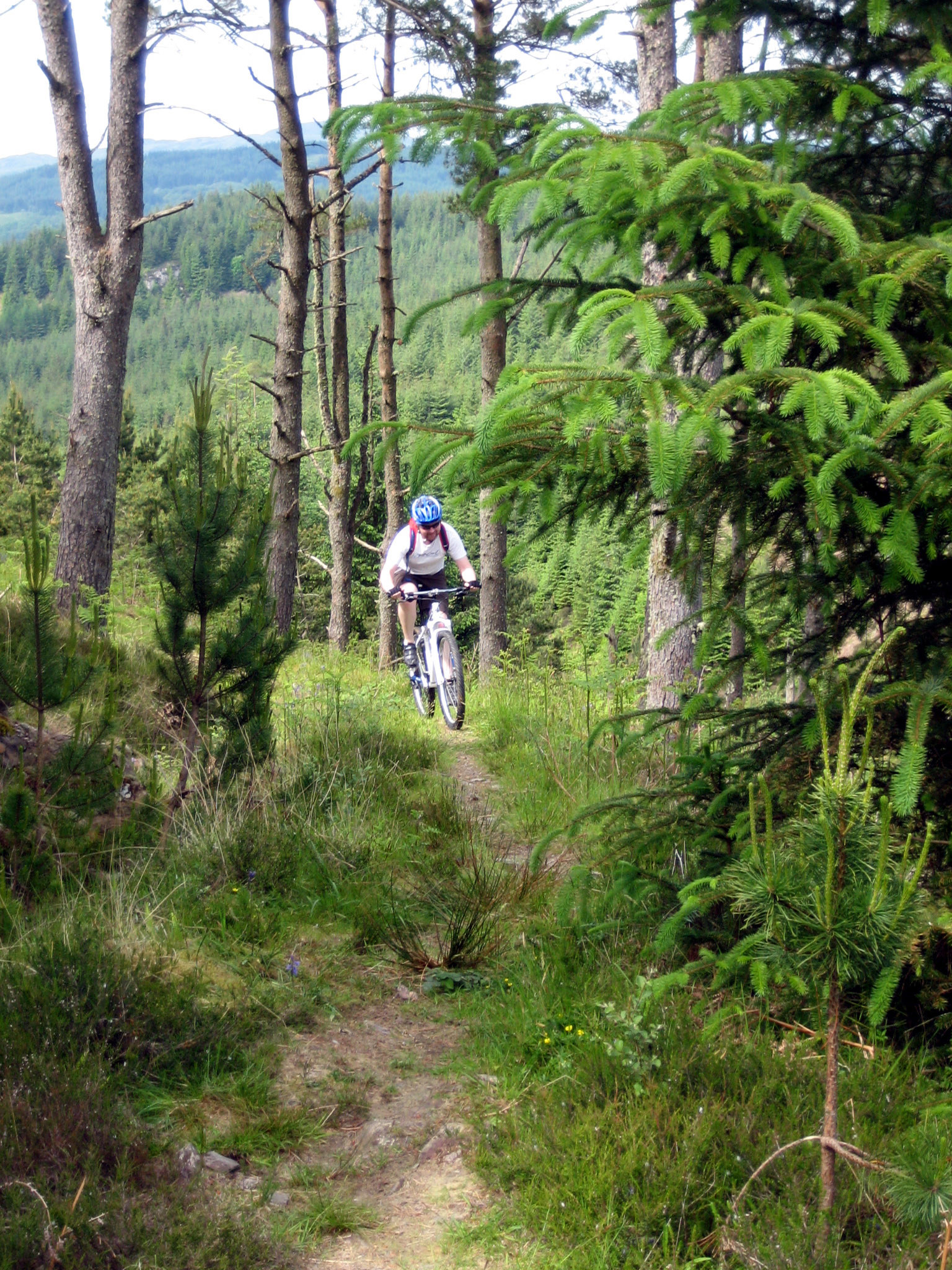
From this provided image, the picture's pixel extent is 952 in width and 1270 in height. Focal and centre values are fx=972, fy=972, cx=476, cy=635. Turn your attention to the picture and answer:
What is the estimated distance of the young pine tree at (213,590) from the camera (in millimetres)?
5207

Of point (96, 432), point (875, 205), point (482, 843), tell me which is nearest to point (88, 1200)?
point (482, 843)

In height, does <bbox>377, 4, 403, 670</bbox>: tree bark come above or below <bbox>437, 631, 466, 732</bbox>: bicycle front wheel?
above

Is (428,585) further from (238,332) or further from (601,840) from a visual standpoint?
(238,332)

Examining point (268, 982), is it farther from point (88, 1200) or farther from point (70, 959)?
point (88, 1200)

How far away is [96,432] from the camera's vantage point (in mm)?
9664

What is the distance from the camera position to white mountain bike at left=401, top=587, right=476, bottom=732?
27.5 ft

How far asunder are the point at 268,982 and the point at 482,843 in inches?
74.1

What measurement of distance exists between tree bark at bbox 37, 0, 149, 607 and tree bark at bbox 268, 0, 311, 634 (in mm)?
1612

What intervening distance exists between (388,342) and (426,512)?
30.7ft

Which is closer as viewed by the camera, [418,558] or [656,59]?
[656,59]

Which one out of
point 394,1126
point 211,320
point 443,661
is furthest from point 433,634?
point 211,320

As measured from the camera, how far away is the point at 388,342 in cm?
1641

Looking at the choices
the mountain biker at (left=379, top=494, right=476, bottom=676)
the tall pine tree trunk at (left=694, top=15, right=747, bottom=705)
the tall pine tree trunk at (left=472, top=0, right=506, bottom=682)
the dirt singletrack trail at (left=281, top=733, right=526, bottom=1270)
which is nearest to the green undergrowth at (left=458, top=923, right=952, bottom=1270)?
the dirt singletrack trail at (left=281, top=733, right=526, bottom=1270)

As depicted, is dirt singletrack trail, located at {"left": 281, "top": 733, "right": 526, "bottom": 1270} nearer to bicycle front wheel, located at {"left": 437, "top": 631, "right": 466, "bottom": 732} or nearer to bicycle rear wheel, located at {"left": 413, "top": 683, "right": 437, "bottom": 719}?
bicycle front wheel, located at {"left": 437, "top": 631, "right": 466, "bottom": 732}
